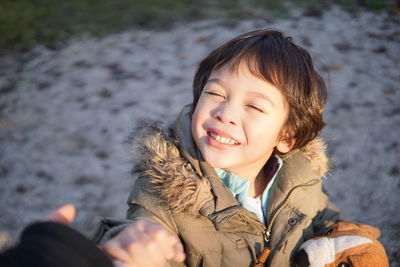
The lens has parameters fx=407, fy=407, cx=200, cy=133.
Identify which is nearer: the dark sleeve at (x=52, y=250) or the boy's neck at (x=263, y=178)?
the dark sleeve at (x=52, y=250)

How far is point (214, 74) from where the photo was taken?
174 cm

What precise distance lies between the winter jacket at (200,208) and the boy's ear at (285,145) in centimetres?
17

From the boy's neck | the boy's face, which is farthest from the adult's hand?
the boy's neck

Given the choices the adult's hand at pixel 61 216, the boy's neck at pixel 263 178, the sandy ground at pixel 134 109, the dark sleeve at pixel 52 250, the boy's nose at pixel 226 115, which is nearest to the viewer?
the dark sleeve at pixel 52 250

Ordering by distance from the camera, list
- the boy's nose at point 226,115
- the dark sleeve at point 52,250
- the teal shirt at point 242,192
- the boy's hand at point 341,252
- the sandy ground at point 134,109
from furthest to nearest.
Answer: the sandy ground at point 134,109, the teal shirt at point 242,192, the boy's hand at point 341,252, the boy's nose at point 226,115, the dark sleeve at point 52,250

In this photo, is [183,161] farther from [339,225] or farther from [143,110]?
[143,110]

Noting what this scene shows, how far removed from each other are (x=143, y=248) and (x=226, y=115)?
0.67m

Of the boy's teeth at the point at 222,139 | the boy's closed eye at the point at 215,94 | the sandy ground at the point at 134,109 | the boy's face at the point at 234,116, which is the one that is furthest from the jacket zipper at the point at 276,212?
the sandy ground at the point at 134,109

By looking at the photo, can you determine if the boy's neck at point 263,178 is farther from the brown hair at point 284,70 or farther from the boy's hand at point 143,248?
the boy's hand at point 143,248

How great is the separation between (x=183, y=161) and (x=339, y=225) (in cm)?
78

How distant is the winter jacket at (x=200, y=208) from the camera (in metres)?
1.61

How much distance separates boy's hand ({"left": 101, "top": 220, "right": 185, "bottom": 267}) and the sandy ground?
3.80 ft

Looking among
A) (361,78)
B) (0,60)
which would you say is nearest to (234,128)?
(361,78)

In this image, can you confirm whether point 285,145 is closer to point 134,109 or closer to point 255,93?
point 255,93
